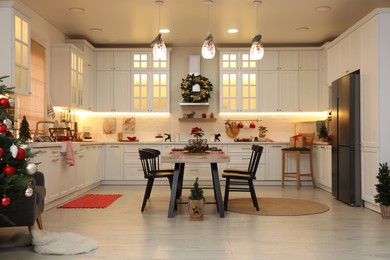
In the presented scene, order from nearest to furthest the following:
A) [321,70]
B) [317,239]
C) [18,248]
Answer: [18,248]
[317,239]
[321,70]

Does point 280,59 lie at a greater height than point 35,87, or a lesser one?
greater

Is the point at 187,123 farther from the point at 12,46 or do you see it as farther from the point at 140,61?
the point at 12,46

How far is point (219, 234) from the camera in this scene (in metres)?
4.53

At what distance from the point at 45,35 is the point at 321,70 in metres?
5.36

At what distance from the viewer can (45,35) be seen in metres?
7.54

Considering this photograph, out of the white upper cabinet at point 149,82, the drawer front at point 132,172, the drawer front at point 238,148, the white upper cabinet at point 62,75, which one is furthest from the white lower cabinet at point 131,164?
the drawer front at point 238,148

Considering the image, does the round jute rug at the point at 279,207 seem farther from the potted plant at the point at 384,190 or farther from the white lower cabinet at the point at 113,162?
the white lower cabinet at the point at 113,162

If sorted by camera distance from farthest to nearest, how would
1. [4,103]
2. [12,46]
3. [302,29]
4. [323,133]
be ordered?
→ 1. [323,133]
2. [302,29]
3. [12,46]
4. [4,103]

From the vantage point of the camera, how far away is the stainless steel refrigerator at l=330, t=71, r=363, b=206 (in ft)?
20.3

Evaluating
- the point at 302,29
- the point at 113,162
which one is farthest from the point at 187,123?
the point at 302,29

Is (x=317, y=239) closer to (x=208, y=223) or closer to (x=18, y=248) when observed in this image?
(x=208, y=223)

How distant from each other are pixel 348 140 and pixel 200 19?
308 cm

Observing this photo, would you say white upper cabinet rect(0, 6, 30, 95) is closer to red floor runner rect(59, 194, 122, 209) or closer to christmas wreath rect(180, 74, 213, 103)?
red floor runner rect(59, 194, 122, 209)

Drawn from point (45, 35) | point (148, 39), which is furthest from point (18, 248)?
point (148, 39)
